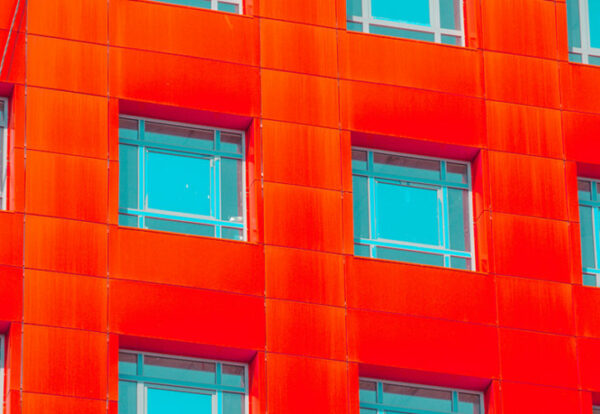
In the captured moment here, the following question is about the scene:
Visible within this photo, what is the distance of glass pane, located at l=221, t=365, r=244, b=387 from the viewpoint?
4044 centimetres

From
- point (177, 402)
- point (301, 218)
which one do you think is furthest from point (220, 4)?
point (177, 402)

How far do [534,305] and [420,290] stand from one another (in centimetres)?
213

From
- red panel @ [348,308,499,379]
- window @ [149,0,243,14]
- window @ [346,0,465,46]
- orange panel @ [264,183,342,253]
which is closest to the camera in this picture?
red panel @ [348,308,499,379]

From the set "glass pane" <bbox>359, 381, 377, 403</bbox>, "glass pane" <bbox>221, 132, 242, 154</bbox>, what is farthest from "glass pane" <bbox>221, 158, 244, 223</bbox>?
"glass pane" <bbox>359, 381, 377, 403</bbox>

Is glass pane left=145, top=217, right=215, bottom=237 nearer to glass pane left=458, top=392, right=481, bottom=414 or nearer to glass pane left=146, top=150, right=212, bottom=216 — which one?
glass pane left=146, top=150, right=212, bottom=216

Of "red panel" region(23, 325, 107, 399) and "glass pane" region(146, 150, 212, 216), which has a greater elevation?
"glass pane" region(146, 150, 212, 216)

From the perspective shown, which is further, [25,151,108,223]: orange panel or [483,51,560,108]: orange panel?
[483,51,560,108]: orange panel

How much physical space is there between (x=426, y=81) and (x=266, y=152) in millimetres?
3595

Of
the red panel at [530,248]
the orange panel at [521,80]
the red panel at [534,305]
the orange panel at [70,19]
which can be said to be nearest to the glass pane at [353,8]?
the orange panel at [521,80]

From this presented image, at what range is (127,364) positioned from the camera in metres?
39.9

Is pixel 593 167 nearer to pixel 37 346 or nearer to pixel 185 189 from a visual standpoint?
pixel 185 189

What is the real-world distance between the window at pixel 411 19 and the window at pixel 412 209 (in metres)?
2.47

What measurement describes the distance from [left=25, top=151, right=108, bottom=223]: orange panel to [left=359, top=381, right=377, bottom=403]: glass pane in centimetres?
536

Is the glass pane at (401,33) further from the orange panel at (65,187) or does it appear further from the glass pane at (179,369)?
the glass pane at (179,369)
